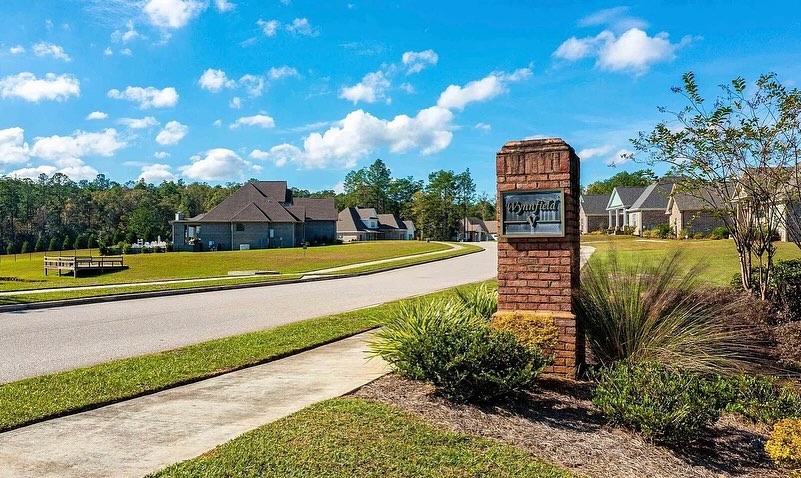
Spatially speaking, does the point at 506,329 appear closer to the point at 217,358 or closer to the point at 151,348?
the point at 217,358

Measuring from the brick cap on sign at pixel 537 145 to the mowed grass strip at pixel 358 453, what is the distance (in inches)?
134

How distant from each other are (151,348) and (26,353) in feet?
6.17

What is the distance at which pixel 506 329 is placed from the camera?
6.20m

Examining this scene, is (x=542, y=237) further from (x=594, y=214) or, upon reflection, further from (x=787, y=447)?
(x=594, y=214)

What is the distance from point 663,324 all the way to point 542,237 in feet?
5.41

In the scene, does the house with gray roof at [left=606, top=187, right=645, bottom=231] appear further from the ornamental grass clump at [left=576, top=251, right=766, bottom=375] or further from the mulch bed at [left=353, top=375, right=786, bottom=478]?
the mulch bed at [left=353, top=375, right=786, bottom=478]

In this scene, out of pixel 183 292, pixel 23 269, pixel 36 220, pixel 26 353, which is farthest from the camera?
pixel 36 220

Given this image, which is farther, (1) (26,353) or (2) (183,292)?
(2) (183,292)

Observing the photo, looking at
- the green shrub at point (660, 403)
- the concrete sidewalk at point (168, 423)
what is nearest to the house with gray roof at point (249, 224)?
the concrete sidewalk at point (168, 423)

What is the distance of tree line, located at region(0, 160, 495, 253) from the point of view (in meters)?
84.2

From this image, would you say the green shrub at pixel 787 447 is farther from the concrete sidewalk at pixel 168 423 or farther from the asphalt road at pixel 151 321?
the asphalt road at pixel 151 321

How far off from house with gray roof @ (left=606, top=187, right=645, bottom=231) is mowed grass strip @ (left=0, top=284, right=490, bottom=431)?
206 feet

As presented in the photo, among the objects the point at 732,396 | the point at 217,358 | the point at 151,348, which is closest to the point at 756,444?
the point at 732,396

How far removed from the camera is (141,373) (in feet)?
22.2
